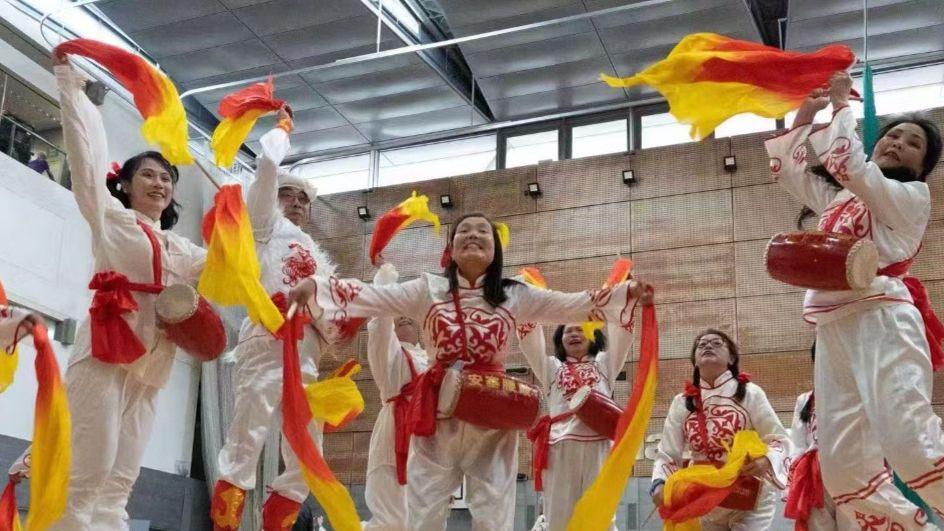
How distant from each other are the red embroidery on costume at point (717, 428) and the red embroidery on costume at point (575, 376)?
499 mm

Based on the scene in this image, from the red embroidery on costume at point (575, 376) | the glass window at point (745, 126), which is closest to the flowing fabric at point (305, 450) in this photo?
the red embroidery on costume at point (575, 376)


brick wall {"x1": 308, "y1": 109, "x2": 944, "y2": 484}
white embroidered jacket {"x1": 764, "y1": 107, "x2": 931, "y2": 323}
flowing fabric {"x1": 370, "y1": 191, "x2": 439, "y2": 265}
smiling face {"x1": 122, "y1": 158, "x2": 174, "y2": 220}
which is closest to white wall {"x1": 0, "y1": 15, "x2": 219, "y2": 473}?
brick wall {"x1": 308, "y1": 109, "x2": 944, "y2": 484}

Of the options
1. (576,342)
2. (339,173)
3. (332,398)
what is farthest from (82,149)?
(339,173)

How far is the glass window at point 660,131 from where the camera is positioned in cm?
966

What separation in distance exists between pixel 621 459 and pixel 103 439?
5.03ft

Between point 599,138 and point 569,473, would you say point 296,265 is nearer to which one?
point 569,473

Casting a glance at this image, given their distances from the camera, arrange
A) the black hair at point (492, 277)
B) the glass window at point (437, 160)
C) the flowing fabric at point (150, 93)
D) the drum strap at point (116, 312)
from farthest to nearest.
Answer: the glass window at point (437, 160) < the flowing fabric at point (150, 93) < the black hair at point (492, 277) < the drum strap at point (116, 312)

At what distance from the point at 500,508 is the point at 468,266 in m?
0.79

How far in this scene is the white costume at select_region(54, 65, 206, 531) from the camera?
3.13 m

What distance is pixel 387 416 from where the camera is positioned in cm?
480

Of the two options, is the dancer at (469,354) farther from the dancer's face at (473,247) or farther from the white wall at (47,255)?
the white wall at (47,255)

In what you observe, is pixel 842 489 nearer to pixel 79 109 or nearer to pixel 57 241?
pixel 79 109

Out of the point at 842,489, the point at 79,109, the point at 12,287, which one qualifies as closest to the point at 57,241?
the point at 12,287

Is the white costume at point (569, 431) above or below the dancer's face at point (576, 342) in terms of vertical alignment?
below
